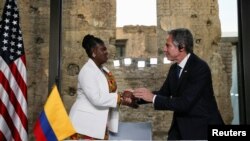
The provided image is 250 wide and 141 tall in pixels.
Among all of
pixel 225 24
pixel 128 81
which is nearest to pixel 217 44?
pixel 225 24

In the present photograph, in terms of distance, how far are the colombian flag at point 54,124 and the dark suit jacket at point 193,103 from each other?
67 cm

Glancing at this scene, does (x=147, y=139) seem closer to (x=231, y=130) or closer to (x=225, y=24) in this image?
(x=231, y=130)

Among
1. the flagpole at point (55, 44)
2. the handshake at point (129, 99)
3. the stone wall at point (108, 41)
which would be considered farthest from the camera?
the stone wall at point (108, 41)

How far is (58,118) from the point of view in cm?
266

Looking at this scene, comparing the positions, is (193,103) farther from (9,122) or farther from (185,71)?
(9,122)

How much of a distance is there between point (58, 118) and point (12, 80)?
0.74 meters

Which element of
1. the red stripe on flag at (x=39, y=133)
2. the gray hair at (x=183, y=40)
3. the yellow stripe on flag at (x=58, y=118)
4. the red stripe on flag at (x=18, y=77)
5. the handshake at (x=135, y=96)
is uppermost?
the gray hair at (x=183, y=40)

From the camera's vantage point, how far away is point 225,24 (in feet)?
12.0

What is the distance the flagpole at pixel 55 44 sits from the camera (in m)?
3.44

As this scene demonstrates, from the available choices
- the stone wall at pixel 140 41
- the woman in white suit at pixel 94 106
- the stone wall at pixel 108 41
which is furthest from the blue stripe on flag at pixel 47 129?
the stone wall at pixel 140 41

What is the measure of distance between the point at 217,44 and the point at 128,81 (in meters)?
0.92

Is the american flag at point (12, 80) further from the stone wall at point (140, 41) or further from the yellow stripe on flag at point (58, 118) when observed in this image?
the stone wall at point (140, 41)

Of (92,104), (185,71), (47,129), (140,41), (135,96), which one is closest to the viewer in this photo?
(47,129)

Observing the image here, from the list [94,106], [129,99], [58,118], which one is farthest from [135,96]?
[58,118]
